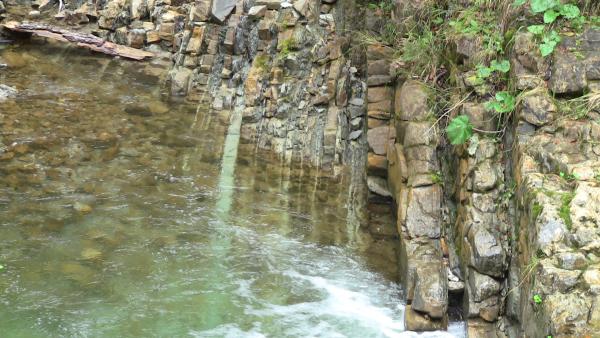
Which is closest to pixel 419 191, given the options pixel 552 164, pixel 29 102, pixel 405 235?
pixel 405 235

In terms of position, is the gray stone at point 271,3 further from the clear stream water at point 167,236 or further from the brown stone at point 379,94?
the brown stone at point 379,94

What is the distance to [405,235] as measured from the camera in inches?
229

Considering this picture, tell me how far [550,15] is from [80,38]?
837 centimetres

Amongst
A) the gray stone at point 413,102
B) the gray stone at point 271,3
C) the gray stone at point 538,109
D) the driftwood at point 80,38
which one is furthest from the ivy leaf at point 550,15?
the driftwood at point 80,38

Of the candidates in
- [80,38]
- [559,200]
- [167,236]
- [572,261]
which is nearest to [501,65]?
[559,200]

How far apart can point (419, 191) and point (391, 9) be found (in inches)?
134

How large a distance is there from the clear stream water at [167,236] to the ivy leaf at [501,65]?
2.04 metres

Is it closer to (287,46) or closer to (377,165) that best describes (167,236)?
(377,165)

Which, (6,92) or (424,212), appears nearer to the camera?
(424,212)

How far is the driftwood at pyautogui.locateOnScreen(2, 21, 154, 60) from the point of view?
11078 mm

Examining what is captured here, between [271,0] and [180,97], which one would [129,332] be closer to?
[180,97]

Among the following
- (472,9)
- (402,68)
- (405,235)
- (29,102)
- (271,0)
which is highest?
(271,0)

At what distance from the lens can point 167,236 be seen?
252 inches

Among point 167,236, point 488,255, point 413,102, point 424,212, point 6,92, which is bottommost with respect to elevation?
point 167,236
